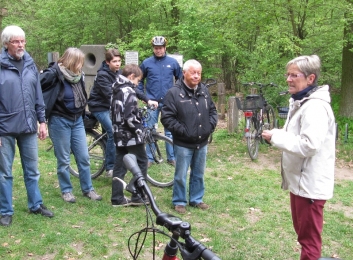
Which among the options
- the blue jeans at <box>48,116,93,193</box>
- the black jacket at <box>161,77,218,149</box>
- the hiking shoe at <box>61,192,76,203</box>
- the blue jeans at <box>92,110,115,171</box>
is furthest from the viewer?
the blue jeans at <box>92,110,115,171</box>

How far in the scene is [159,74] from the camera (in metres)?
6.88

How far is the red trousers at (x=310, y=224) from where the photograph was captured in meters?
3.09

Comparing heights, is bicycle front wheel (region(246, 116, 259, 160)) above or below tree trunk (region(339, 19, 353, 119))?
below

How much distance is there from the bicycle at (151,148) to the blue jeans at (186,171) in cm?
84

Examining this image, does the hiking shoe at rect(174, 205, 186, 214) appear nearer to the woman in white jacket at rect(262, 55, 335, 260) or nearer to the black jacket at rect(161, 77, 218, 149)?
the black jacket at rect(161, 77, 218, 149)

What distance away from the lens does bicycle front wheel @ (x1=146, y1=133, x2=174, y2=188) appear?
6152mm

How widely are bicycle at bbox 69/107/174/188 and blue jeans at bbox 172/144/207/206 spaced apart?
0.84m

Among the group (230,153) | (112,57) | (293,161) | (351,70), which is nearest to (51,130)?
(112,57)

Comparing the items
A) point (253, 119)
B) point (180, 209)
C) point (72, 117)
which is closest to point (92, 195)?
point (72, 117)

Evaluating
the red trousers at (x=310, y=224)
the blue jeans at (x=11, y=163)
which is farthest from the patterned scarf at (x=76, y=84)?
the red trousers at (x=310, y=224)

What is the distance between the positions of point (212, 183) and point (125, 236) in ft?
7.25

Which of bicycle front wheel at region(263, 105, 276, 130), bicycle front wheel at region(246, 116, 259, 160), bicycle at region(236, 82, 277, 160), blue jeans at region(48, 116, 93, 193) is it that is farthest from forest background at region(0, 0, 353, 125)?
blue jeans at region(48, 116, 93, 193)

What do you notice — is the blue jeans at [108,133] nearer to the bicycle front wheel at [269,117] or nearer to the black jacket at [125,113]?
the black jacket at [125,113]

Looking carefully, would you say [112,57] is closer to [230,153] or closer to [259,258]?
[259,258]
